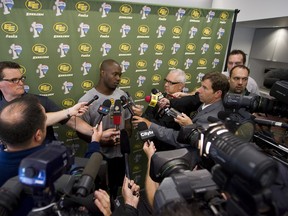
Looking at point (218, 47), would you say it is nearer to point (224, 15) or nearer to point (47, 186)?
point (224, 15)

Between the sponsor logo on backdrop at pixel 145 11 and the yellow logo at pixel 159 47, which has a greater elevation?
the sponsor logo on backdrop at pixel 145 11

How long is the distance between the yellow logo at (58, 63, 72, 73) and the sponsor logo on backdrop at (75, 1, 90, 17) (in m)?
0.50

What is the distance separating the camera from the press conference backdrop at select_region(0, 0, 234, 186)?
192 centimetres

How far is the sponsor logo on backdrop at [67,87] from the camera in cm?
221

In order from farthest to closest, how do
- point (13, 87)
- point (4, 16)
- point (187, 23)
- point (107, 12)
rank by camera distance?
1. point (187, 23)
2. point (107, 12)
3. point (4, 16)
4. point (13, 87)

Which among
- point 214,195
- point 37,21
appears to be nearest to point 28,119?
point 214,195

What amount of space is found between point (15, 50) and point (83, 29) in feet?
2.10

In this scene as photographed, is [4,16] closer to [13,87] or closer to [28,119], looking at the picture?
[13,87]

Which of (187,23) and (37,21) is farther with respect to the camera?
(187,23)

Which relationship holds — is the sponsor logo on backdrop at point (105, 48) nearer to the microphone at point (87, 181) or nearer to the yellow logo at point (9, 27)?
the yellow logo at point (9, 27)

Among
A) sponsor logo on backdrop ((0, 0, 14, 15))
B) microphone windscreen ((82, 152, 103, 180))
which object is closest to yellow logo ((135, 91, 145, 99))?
sponsor logo on backdrop ((0, 0, 14, 15))

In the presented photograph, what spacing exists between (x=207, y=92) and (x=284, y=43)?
11.0 ft

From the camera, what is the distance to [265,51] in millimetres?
4520

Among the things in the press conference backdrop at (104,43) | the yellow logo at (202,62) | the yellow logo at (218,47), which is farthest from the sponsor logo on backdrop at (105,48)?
the yellow logo at (218,47)
